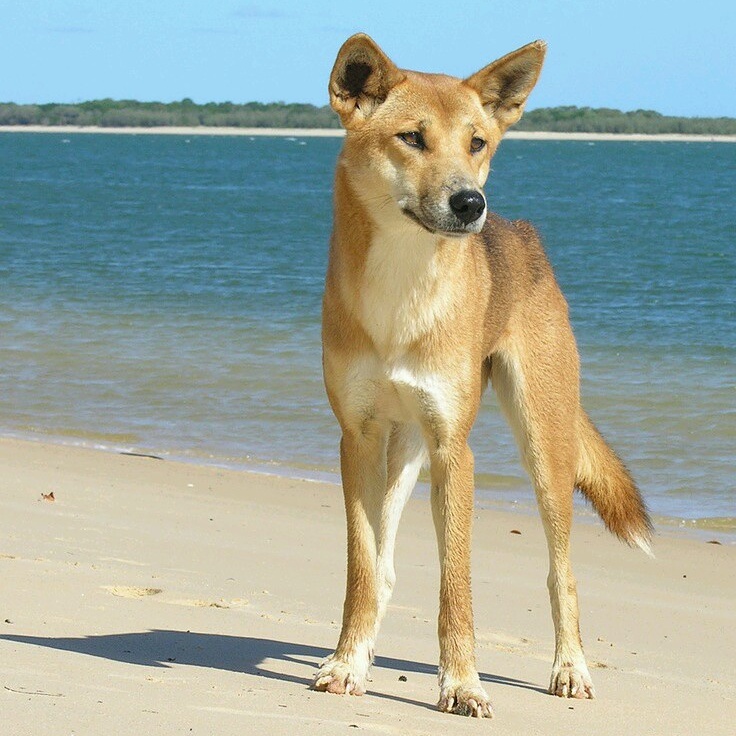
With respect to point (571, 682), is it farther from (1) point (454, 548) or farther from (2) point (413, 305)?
(2) point (413, 305)

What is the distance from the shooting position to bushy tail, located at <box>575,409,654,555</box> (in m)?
6.17

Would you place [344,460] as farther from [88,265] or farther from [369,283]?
[88,265]

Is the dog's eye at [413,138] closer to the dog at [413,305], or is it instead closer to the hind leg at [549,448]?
the dog at [413,305]

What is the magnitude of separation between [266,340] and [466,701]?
12.1 m

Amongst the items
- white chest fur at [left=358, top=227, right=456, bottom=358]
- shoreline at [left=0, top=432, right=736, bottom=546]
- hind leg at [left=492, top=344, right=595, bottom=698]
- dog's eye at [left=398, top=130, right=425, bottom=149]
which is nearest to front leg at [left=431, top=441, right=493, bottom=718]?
white chest fur at [left=358, top=227, right=456, bottom=358]

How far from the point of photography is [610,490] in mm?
6184

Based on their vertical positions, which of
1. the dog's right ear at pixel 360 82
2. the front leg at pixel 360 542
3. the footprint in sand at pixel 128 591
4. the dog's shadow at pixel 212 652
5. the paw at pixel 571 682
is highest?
the dog's right ear at pixel 360 82

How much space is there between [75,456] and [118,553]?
141 inches

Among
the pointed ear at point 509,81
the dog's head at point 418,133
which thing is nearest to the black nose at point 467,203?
the dog's head at point 418,133

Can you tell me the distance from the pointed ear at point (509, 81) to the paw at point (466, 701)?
2.07m

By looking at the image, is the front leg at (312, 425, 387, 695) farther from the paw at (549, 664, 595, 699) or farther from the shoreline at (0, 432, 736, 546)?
the shoreline at (0, 432, 736, 546)

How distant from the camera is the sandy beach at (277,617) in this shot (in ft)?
14.3

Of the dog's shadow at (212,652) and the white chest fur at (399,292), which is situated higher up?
the white chest fur at (399,292)

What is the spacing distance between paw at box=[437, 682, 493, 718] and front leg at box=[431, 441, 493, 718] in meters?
0.09
